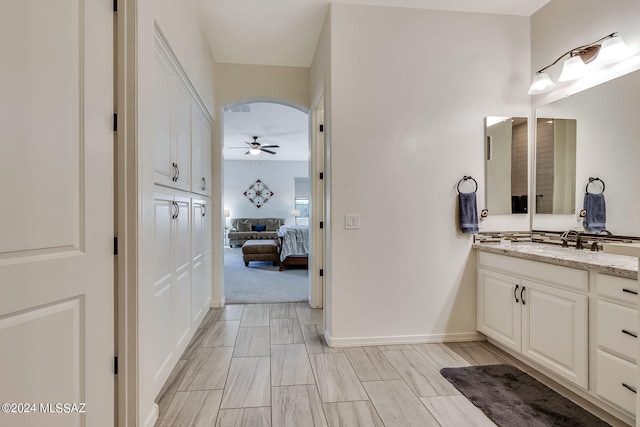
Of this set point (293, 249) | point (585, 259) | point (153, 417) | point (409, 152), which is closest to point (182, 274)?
point (153, 417)

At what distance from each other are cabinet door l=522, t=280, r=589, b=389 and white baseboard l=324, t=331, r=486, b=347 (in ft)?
1.83

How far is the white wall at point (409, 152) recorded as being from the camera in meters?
2.52

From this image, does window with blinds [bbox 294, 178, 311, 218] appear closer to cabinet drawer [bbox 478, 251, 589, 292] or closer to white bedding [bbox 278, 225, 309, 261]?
white bedding [bbox 278, 225, 309, 261]

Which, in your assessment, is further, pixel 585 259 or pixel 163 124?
pixel 163 124

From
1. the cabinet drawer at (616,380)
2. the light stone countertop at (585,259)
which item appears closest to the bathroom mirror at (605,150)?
the light stone countertop at (585,259)

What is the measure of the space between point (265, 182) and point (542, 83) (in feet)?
27.6

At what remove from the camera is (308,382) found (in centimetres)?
200

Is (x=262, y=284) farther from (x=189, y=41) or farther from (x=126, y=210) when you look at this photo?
(x=126, y=210)

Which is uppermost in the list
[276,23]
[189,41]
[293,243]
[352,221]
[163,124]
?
[276,23]

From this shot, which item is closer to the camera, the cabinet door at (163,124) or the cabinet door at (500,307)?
the cabinet door at (163,124)

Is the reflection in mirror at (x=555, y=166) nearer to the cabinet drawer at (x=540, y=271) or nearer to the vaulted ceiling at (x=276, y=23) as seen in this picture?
the cabinet drawer at (x=540, y=271)

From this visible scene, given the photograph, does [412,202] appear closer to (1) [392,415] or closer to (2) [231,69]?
(1) [392,415]

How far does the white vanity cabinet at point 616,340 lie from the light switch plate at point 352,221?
58.8 inches
